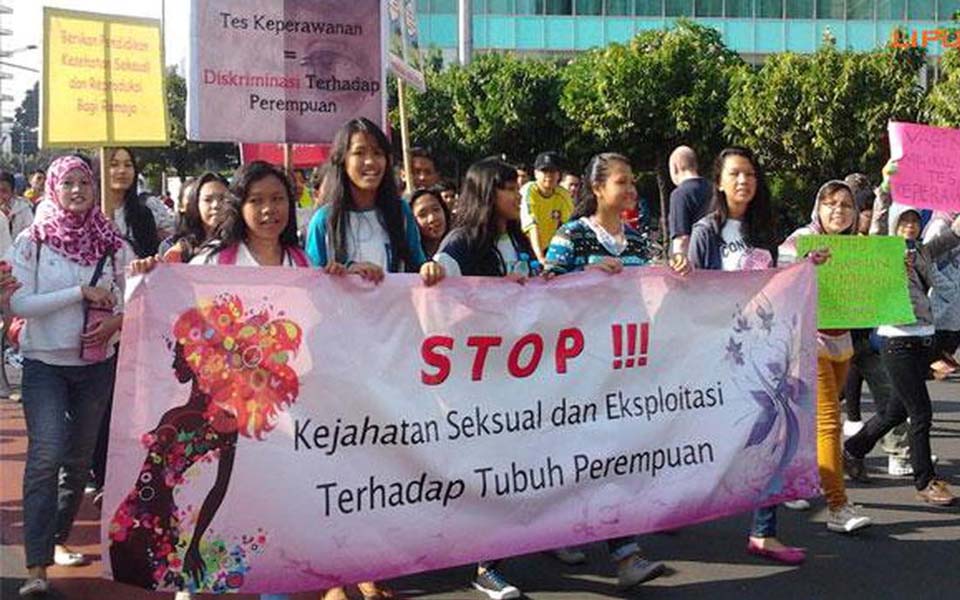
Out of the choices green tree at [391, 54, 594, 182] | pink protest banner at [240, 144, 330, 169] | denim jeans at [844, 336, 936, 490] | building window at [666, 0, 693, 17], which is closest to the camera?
denim jeans at [844, 336, 936, 490]

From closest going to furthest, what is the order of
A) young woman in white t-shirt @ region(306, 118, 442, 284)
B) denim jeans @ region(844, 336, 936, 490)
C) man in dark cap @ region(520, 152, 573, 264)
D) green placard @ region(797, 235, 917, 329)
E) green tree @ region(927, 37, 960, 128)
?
young woman in white t-shirt @ region(306, 118, 442, 284)
green placard @ region(797, 235, 917, 329)
denim jeans @ region(844, 336, 936, 490)
man in dark cap @ region(520, 152, 573, 264)
green tree @ region(927, 37, 960, 128)

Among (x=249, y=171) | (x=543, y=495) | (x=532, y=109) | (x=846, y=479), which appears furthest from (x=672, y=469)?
(x=532, y=109)

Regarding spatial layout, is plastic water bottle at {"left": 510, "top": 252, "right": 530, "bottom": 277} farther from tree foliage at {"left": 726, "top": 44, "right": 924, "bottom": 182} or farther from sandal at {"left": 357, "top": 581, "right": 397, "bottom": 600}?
tree foliage at {"left": 726, "top": 44, "right": 924, "bottom": 182}

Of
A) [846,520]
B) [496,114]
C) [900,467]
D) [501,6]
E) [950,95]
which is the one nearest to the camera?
[846,520]

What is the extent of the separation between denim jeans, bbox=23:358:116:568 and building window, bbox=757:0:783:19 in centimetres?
4759

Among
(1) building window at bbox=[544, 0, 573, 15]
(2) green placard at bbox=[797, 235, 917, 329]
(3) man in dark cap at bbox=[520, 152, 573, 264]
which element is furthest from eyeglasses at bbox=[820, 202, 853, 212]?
(1) building window at bbox=[544, 0, 573, 15]

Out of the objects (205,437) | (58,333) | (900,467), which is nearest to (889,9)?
(900,467)

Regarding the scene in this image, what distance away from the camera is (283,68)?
533cm

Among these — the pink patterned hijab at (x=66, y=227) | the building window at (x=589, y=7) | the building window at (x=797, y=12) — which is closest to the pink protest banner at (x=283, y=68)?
the pink patterned hijab at (x=66, y=227)

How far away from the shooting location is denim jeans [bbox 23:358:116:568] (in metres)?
4.39

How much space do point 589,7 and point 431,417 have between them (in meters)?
46.0

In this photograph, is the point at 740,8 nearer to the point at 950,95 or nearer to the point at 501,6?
the point at 501,6

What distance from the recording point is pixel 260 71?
5.29m

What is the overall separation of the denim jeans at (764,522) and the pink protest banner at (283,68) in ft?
8.52
